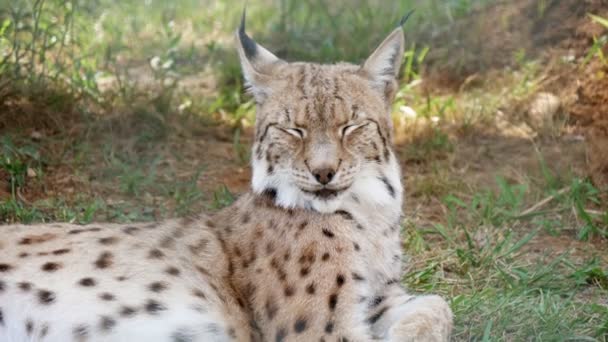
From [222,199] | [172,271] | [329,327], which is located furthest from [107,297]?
[222,199]

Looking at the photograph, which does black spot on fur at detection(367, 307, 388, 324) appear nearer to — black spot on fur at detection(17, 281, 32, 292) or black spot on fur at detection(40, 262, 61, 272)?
black spot on fur at detection(40, 262, 61, 272)

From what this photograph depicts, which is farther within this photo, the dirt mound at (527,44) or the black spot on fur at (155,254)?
the dirt mound at (527,44)

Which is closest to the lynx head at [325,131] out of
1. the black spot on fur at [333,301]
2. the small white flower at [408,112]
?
the black spot on fur at [333,301]

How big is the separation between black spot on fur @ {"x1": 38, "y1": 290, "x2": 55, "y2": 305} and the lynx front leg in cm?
143

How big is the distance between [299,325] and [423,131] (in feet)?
11.4

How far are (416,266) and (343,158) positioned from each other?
1463mm

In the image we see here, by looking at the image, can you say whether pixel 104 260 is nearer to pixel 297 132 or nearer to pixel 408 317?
pixel 297 132

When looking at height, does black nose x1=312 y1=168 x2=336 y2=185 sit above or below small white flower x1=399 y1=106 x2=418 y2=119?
above

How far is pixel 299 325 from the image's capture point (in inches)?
178

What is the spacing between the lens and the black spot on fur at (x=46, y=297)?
14.9ft

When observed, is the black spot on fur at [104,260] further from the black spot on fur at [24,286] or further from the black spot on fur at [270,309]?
the black spot on fur at [270,309]

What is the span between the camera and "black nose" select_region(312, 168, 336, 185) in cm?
472

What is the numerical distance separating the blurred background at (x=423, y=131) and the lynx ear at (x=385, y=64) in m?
1.21

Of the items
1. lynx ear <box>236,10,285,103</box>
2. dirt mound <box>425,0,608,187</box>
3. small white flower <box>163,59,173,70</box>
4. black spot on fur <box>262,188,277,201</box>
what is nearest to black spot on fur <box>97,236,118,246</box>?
black spot on fur <box>262,188,277,201</box>
